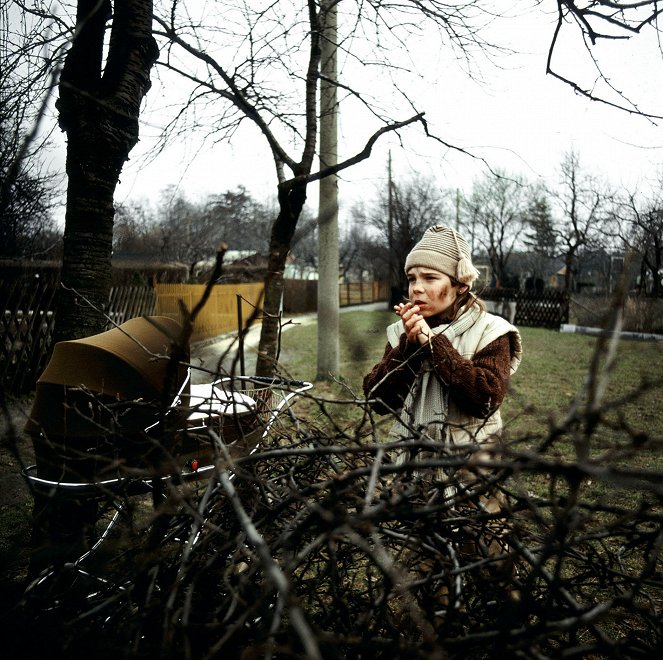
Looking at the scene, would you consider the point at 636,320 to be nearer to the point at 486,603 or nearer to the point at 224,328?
the point at 224,328

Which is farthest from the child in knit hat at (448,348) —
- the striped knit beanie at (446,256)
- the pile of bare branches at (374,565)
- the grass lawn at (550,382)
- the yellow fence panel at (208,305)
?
the yellow fence panel at (208,305)

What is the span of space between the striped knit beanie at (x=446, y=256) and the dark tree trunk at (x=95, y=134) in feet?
5.37

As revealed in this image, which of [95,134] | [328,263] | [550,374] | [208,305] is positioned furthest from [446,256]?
[208,305]

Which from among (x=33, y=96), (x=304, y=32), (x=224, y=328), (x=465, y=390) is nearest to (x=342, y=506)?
(x=465, y=390)

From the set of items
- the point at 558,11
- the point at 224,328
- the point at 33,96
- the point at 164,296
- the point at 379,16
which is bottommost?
the point at 224,328

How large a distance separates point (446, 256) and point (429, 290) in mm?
167

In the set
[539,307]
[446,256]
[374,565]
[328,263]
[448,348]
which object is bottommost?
[374,565]

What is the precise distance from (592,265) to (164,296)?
55.0 metres

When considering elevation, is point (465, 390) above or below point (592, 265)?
below

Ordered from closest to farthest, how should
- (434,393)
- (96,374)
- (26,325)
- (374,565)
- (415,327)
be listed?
(374,565)
(415,327)
(434,393)
(96,374)
(26,325)

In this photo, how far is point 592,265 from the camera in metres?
58.9

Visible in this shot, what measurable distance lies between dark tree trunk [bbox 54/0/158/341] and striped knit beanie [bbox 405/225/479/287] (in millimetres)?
1636

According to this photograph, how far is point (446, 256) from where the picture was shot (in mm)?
2314

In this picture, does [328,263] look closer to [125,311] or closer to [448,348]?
[125,311]
